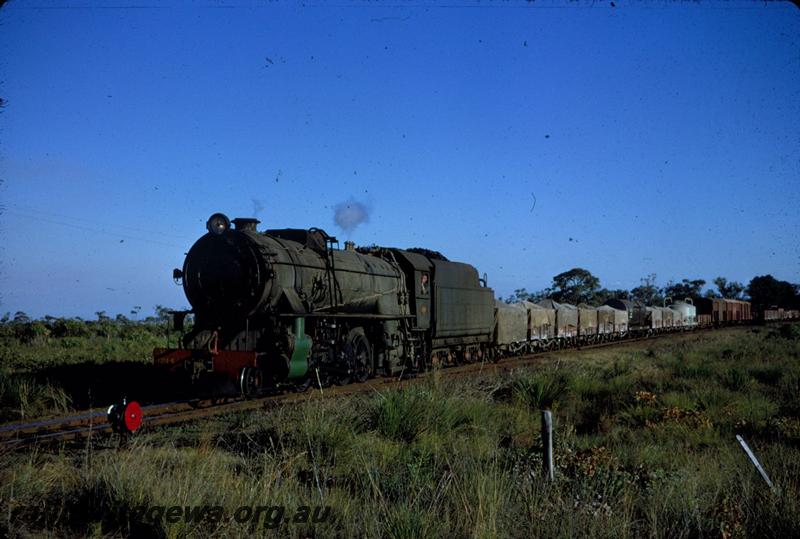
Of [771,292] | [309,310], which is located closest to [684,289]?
[771,292]

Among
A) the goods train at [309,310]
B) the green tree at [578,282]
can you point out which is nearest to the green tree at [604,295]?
the green tree at [578,282]

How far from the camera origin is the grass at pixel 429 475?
194 inches

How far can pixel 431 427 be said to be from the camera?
8.58 metres

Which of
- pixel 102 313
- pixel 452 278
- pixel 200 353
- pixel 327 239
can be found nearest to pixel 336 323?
pixel 327 239

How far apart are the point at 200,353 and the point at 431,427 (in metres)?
5.00

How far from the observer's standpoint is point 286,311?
12.4m

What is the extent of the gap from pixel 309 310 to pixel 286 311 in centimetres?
67

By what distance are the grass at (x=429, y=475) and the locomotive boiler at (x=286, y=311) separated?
2.05 meters

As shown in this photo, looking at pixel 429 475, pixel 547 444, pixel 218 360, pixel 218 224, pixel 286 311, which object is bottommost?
pixel 429 475

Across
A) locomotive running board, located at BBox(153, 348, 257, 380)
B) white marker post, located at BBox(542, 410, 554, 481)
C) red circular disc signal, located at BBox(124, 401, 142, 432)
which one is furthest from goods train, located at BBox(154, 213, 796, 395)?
white marker post, located at BBox(542, 410, 554, 481)

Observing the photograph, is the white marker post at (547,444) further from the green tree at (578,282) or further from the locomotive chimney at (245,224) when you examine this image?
the green tree at (578,282)

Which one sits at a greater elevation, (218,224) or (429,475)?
(218,224)

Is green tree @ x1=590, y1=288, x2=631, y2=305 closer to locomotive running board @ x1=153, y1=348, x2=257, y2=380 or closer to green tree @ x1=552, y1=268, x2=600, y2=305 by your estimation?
green tree @ x1=552, y1=268, x2=600, y2=305

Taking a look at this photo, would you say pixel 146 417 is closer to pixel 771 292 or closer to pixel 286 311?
pixel 286 311
